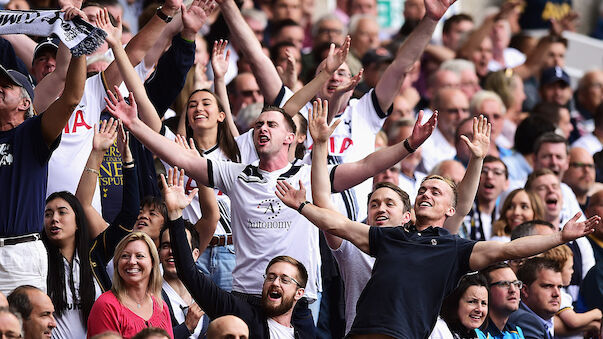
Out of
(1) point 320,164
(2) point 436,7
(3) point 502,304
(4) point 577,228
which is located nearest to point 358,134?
(2) point 436,7

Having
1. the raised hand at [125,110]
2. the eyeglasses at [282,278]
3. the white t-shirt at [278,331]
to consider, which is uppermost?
the raised hand at [125,110]

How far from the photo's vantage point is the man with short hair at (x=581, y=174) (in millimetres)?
10797

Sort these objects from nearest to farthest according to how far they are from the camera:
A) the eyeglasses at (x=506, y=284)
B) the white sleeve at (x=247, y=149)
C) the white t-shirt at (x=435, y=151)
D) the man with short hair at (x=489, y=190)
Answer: the eyeglasses at (x=506, y=284)
the white sleeve at (x=247, y=149)
the man with short hair at (x=489, y=190)
the white t-shirt at (x=435, y=151)

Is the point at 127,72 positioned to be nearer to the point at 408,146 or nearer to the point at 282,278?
the point at 282,278

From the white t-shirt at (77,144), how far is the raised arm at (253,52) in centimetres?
108

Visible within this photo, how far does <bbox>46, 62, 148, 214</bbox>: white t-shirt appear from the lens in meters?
7.80

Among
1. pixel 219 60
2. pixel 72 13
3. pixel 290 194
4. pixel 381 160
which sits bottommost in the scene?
pixel 290 194

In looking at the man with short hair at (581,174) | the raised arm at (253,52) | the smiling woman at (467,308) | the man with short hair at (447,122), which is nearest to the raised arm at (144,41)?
the raised arm at (253,52)

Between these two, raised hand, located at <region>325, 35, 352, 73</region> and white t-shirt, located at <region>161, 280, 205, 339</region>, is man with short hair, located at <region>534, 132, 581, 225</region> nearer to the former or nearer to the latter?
raised hand, located at <region>325, 35, 352, 73</region>

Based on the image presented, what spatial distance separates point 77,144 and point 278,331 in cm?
190

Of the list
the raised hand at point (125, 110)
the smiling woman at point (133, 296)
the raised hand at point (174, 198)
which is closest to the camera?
the smiling woman at point (133, 296)

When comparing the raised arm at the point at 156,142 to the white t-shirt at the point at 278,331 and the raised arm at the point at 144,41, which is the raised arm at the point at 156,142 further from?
the white t-shirt at the point at 278,331

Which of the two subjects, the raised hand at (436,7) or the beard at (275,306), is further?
the raised hand at (436,7)

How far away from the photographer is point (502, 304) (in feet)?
26.5
